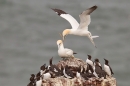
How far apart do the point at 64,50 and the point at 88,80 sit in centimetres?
235

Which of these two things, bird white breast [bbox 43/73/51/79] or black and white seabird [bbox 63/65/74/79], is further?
bird white breast [bbox 43/73/51/79]

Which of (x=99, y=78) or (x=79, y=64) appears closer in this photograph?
(x=99, y=78)

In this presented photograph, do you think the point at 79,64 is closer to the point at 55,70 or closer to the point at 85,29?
the point at 55,70

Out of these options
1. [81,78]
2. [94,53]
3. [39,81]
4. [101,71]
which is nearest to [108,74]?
[101,71]

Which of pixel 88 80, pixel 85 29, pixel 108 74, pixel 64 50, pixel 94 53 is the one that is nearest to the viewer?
pixel 88 80

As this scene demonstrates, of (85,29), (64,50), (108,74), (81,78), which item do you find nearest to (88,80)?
(81,78)

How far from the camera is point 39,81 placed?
12.1 m

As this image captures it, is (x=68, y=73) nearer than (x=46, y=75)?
Yes

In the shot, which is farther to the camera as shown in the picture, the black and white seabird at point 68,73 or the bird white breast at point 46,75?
the bird white breast at point 46,75

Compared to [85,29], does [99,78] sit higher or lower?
lower

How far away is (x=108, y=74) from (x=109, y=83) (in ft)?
2.10

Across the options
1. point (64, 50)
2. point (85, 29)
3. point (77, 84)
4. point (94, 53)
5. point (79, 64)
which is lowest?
point (77, 84)

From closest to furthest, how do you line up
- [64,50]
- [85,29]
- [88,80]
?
1. [88,80]
2. [64,50]
3. [85,29]

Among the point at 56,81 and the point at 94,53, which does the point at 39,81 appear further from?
the point at 94,53
